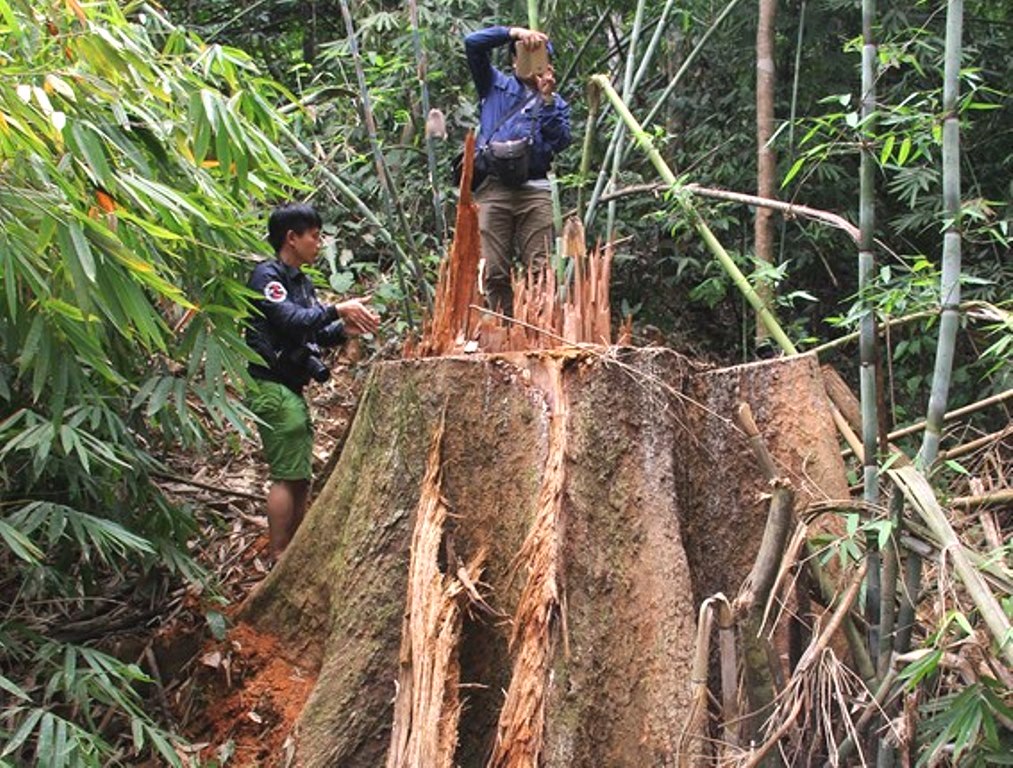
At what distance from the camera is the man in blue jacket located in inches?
194

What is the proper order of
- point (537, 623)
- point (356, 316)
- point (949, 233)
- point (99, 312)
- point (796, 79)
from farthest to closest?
point (796, 79), point (356, 316), point (99, 312), point (537, 623), point (949, 233)

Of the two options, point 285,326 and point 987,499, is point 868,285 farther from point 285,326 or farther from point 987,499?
point 285,326

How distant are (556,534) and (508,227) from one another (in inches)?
103

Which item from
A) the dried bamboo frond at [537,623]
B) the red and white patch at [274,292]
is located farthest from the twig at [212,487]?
the dried bamboo frond at [537,623]

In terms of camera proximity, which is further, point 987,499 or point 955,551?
point 987,499

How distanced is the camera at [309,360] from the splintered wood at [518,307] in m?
0.92

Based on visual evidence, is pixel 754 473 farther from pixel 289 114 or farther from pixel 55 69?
pixel 289 114

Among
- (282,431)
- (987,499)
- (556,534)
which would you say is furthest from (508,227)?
(987,499)

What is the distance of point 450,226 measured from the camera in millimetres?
7035

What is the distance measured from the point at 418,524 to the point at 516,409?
1.30 ft

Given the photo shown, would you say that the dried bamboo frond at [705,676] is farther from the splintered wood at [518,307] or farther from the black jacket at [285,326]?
the black jacket at [285,326]

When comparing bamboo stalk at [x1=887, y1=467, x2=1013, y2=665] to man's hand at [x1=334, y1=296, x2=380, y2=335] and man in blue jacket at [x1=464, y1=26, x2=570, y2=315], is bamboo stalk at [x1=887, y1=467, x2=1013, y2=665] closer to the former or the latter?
man's hand at [x1=334, y1=296, x2=380, y2=335]

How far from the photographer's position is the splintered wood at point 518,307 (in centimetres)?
310

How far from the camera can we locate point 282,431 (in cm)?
405
